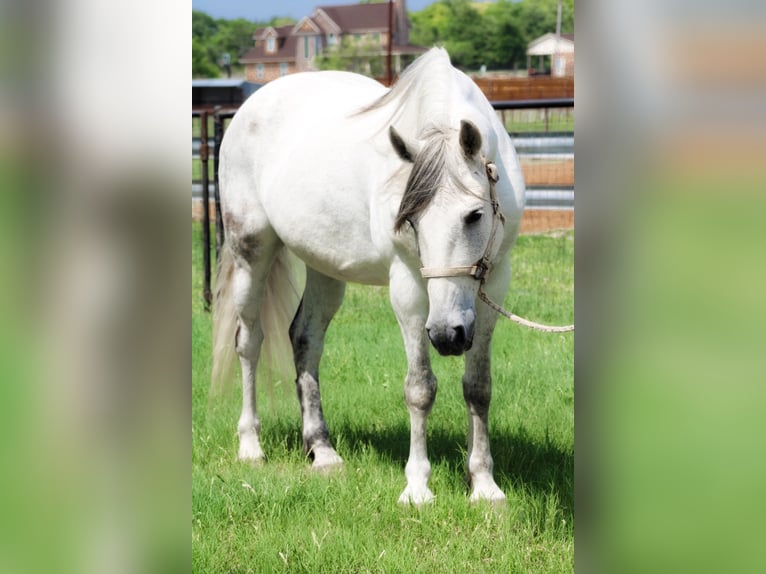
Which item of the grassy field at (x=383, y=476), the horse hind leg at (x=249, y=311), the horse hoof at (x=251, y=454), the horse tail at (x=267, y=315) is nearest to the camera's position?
the grassy field at (x=383, y=476)

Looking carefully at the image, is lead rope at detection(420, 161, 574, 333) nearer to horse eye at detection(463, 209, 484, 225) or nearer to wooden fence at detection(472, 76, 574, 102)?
horse eye at detection(463, 209, 484, 225)

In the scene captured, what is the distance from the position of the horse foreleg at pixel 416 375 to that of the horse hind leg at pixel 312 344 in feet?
2.63

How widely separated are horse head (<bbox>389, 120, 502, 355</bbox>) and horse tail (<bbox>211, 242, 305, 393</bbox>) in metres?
1.94

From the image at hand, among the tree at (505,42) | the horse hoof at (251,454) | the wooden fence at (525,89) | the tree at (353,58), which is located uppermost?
the tree at (505,42)

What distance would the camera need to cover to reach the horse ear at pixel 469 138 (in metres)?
2.97

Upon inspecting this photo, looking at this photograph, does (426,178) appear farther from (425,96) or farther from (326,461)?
(326,461)

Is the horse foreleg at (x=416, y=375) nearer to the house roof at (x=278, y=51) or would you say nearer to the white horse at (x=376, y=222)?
the white horse at (x=376, y=222)

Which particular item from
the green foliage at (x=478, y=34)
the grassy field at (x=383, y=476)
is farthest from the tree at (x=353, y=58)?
the grassy field at (x=383, y=476)

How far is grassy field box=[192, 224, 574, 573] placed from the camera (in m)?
2.94

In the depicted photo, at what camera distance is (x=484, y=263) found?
3.10 m

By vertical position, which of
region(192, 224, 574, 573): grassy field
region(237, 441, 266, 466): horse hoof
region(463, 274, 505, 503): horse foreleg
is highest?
region(463, 274, 505, 503): horse foreleg

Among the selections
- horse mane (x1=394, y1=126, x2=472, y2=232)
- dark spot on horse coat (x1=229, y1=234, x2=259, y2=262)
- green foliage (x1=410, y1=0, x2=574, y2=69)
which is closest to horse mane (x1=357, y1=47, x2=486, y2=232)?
horse mane (x1=394, y1=126, x2=472, y2=232)
